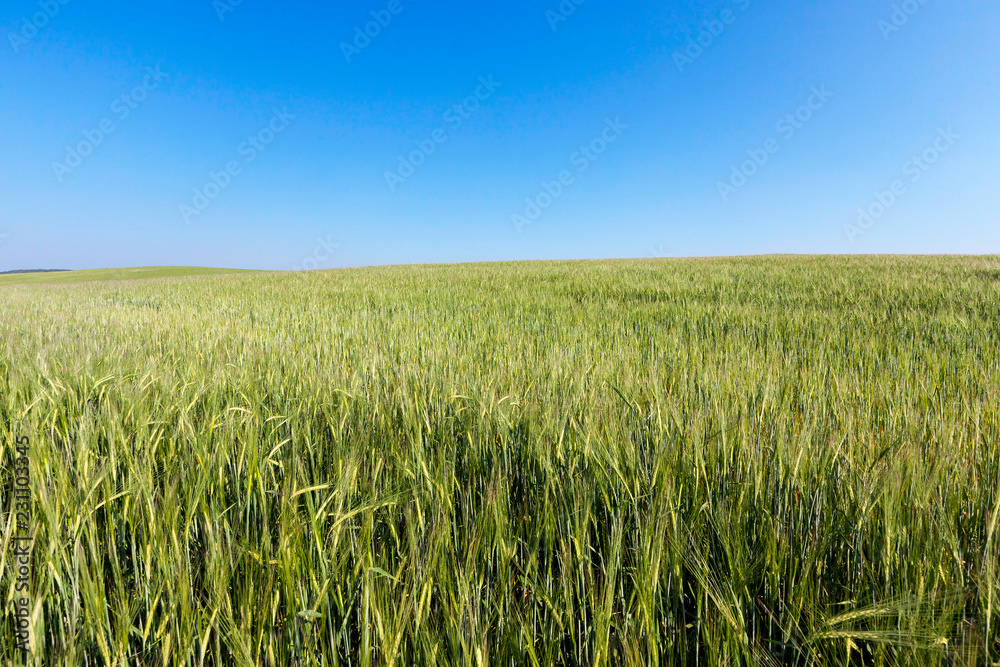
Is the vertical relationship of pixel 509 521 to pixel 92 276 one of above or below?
below

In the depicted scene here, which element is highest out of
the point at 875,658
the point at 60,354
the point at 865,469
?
the point at 60,354

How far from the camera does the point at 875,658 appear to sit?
0.62m

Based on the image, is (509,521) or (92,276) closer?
(509,521)

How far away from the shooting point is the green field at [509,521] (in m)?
0.64

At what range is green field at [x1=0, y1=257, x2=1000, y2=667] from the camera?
64 centimetres

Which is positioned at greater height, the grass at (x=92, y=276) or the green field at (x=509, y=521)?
the grass at (x=92, y=276)

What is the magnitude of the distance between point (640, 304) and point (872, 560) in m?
4.51

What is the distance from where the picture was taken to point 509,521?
34.8 inches

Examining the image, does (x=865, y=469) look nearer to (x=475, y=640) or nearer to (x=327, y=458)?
(x=475, y=640)

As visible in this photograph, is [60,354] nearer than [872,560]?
No

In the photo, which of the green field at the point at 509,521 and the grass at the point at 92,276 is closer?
the green field at the point at 509,521

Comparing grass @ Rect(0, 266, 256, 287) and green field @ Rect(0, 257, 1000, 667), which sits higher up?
grass @ Rect(0, 266, 256, 287)

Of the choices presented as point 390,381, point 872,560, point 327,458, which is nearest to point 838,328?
point 872,560

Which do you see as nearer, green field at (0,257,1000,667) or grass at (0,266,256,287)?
green field at (0,257,1000,667)
